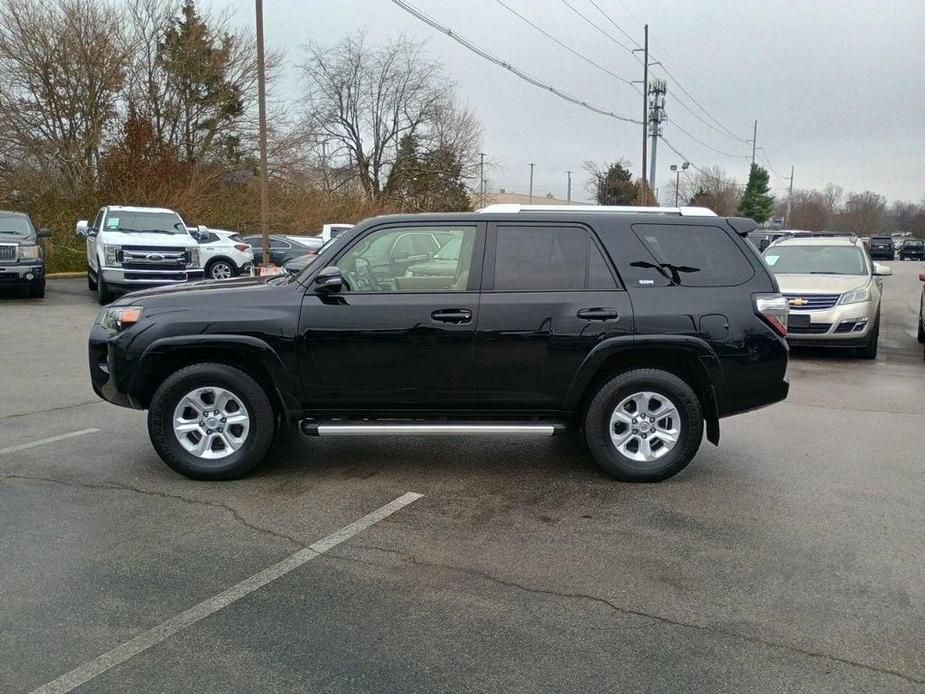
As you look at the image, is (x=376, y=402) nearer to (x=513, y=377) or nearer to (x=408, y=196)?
(x=513, y=377)

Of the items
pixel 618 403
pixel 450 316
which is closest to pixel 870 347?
pixel 618 403

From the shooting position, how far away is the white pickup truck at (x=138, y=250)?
16.2 m

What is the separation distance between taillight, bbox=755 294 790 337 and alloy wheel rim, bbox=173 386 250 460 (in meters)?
3.54

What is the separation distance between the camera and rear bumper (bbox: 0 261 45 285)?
16.6 metres

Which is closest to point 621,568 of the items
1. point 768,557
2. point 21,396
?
point 768,557

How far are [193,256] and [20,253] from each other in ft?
11.5

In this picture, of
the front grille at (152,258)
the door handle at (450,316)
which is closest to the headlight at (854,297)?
the door handle at (450,316)

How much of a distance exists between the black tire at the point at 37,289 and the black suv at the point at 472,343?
13.5m

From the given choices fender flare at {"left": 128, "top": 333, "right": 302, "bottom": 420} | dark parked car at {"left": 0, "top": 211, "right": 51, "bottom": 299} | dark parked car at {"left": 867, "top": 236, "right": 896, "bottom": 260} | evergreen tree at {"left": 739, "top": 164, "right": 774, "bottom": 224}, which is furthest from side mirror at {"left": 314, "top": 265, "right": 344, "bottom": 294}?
evergreen tree at {"left": 739, "top": 164, "right": 774, "bottom": 224}

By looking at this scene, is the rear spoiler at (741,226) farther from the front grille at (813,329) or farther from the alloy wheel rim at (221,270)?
the alloy wheel rim at (221,270)

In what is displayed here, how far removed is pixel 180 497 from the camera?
5109 millimetres

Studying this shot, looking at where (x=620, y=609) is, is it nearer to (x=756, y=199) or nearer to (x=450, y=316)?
(x=450, y=316)

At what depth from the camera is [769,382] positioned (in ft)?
18.1

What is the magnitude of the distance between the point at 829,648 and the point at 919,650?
0.37m
